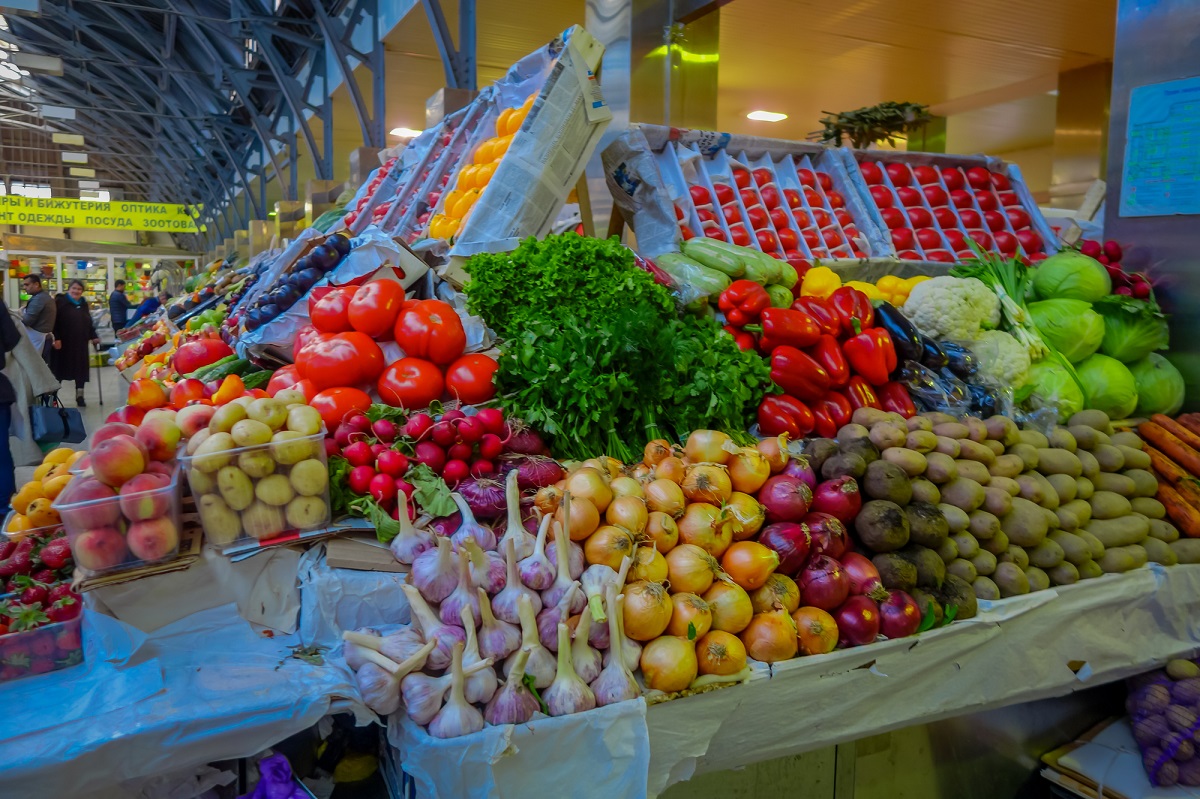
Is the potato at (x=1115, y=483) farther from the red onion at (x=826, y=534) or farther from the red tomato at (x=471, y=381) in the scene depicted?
the red tomato at (x=471, y=381)

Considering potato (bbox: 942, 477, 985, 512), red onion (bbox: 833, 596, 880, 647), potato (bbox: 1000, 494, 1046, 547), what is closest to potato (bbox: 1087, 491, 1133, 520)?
potato (bbox: 1000, 494, 1046, 547)

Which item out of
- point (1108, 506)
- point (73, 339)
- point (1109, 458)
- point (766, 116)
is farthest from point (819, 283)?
point (766, 116)

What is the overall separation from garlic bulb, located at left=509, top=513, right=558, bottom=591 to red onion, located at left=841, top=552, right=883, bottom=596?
30.2 inches

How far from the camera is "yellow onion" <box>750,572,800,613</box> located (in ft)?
6.10

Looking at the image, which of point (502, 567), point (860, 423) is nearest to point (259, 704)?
point (502, 567)

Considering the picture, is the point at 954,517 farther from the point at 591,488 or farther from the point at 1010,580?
the point at 591,488

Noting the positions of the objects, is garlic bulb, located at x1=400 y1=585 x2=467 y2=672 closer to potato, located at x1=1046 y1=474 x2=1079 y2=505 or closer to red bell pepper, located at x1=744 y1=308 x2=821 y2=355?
red bell pepper, located at x1=744 y1=308 x2=821 y2=355

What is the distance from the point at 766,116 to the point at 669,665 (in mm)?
12219

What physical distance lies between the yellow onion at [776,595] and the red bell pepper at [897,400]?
1.10 m

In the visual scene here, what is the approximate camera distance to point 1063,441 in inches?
101

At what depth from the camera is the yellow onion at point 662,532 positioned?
185cm

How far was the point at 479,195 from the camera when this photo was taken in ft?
12.3

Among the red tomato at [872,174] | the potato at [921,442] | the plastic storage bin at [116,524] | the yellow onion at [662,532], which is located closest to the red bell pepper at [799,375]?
the potato at [921,442]

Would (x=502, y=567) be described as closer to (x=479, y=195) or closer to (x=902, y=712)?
(x=902, y=712)
